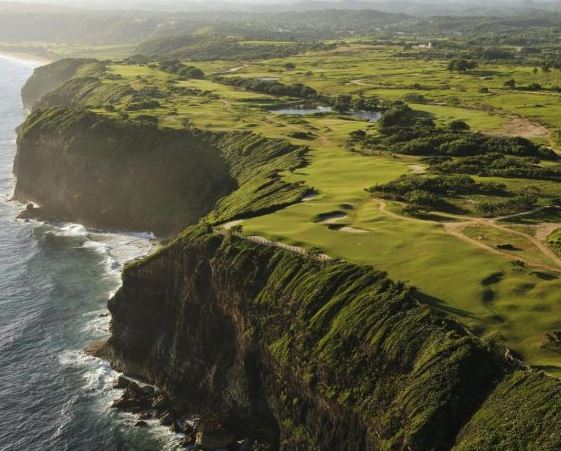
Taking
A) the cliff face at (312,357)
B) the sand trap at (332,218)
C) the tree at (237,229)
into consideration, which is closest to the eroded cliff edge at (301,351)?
the cliff face at (312,357)

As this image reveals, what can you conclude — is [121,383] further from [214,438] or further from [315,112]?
[315,112]

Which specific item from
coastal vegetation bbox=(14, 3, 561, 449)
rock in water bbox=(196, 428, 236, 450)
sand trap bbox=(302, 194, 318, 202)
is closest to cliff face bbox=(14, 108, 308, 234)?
coastal vegetation bbox=(14, 3, 561, 449)

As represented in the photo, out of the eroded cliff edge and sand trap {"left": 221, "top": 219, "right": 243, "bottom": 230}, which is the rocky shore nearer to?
the eroded cliff edge

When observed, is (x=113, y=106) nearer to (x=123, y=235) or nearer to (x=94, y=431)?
(x=123, y=235)

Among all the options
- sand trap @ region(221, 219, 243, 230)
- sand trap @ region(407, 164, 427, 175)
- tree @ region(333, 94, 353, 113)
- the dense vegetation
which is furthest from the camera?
tree @ region(333, 94, 353, 113)

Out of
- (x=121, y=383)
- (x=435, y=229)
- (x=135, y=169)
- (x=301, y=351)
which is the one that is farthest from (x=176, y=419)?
(x=135, y=169)

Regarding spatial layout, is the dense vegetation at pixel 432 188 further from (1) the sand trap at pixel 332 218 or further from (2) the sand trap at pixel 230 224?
(2) the sand trap at pixel 230 224
